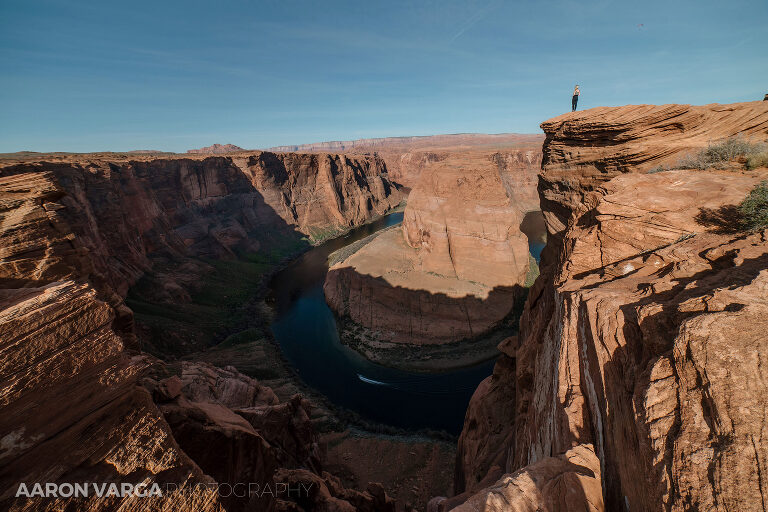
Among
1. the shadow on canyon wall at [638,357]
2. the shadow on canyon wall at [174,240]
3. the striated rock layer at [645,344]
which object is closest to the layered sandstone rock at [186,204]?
the shadow on canyon wall at [174,240]

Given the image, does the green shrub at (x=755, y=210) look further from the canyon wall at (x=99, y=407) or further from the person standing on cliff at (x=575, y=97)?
the canyon wall at (x=99, y=407)

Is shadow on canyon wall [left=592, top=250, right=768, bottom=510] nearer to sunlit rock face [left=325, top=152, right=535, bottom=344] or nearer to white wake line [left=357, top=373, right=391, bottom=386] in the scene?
white wake line [left=357, top=373, right=391, bottom=386]

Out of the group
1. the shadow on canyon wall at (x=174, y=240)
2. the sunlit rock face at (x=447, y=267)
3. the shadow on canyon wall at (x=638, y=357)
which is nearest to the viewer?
the shadow on canyon wall at (x=638, y=357)

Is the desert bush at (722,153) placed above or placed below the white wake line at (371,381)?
above

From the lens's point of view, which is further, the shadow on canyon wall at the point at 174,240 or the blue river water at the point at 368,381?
the shadow on canyon wall at the point at 174,240

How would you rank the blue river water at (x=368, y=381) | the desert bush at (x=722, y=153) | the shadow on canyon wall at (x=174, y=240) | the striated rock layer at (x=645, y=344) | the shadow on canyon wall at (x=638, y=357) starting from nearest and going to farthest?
the striated rock layer at (x=645, y=344) → the shadow on canyon wall at (x=638, y=357) → the desert bush at (x=722, y=153) → the blue river water at (x=368, y=381) → the shadow on canyon wall at (x=174, y=240)

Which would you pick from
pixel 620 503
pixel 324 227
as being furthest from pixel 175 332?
pixel 324 227
